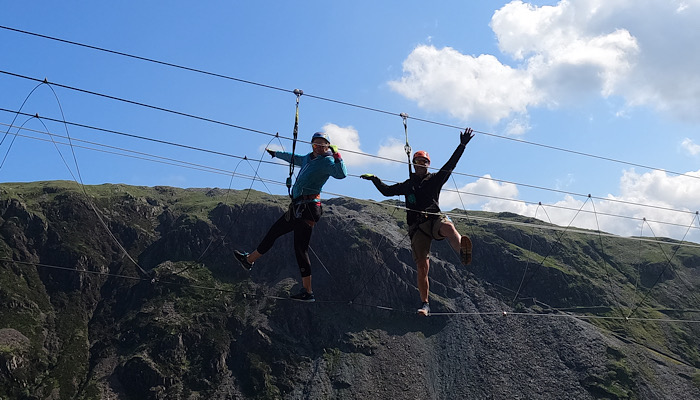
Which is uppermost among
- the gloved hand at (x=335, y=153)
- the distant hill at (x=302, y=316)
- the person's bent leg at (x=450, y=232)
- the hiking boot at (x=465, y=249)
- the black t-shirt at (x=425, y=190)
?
the gloved hand at (x=335, y=153)

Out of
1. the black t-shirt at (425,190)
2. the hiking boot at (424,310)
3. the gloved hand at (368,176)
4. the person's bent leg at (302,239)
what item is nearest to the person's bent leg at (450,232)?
the black t-shirt at (425,190)

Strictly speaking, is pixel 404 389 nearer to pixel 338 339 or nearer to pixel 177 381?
pixel 338 339

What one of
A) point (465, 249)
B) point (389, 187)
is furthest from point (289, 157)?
point (465, 249)

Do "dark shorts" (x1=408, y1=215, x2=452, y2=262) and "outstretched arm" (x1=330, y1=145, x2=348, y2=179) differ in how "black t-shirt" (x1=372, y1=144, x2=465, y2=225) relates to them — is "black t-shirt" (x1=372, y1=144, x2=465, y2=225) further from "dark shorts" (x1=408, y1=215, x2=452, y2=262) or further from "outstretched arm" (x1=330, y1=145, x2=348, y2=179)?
"outstretched arm" (x1=330, y1=145, x2=348, y2=179)

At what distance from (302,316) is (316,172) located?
115 m

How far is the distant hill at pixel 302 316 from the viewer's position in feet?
346

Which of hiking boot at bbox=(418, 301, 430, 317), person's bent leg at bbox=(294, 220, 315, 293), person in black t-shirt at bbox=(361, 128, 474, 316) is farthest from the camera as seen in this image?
hiking boot at bbox=(418, 301, 430, 317)

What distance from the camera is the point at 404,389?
10381cm

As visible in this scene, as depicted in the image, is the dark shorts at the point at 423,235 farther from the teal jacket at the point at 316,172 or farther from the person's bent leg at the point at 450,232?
the teal jacket at the point at 316,172

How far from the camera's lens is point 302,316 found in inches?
4887

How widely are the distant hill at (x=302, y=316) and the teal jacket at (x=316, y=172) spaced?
8323cm

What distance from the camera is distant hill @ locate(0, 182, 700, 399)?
105312 mm

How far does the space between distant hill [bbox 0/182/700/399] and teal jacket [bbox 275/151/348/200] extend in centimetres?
8323

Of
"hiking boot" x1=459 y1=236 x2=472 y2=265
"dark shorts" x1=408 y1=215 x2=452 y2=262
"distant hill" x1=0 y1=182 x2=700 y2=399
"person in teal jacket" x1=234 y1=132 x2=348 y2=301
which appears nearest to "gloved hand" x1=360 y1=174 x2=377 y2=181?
"person in teal jacket" x1=234 y1=132 x2=348 y2=301
